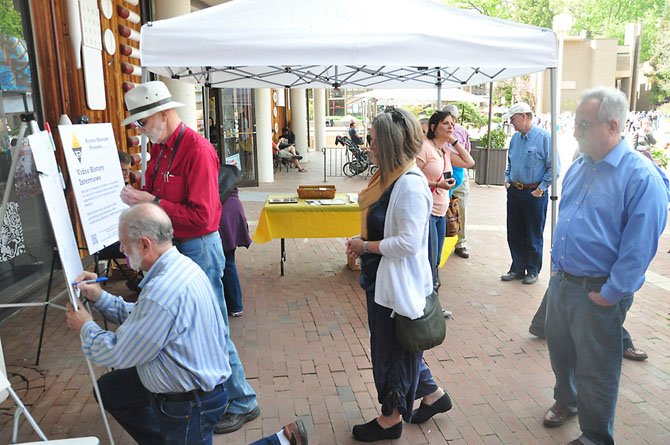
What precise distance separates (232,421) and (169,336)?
128 cm

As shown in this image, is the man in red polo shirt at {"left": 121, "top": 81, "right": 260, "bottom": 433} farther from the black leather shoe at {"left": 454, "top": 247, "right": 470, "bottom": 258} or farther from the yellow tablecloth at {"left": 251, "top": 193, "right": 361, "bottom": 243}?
the black leather shoe at {"left": 454, "top": 247, "right": 470, "bottom": 258}

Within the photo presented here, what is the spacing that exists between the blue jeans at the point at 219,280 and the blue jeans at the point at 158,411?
25.4 inches

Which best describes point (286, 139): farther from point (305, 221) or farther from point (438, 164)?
point (438, 164)

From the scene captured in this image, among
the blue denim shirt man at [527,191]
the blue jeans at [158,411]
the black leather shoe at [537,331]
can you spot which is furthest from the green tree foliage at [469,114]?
the blue jeans at [158,411]

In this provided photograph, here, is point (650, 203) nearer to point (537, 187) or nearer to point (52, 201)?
point (52, 201)

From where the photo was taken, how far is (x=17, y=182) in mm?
5082

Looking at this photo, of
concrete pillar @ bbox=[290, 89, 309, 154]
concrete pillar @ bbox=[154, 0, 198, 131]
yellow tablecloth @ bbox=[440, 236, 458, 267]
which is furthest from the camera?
concrete pillar @ bbox=[290, 89, 309, 154]

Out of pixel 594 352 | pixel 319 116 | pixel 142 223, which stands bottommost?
pixel 594 352

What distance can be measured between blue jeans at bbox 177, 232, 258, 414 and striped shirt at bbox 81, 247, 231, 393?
30.4 inches

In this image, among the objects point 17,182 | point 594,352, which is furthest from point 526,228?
point 17,182

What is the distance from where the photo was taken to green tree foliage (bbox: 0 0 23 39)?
5.01 metres

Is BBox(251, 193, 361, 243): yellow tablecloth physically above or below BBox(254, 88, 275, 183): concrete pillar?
below

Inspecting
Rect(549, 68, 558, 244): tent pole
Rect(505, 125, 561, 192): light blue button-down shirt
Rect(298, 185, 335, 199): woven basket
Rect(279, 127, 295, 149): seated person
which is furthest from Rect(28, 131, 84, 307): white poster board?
Rect(279, 127, 295, 149): seated person

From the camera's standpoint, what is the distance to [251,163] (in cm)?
1341
